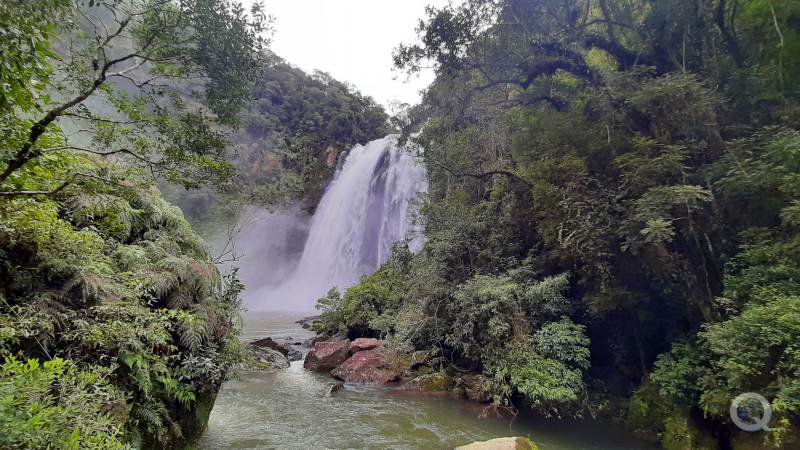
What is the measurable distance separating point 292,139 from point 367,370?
3404 cm

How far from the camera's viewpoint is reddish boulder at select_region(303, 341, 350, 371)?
1151cm

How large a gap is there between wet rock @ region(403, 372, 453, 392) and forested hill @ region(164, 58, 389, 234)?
2715cm

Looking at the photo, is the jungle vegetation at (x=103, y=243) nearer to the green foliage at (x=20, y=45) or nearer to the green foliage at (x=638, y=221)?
the green foliage at (x=20, y=45)

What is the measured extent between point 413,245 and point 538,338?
14825 millimetres

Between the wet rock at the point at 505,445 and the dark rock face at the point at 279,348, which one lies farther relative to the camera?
the dark rock face at the point at 279,348

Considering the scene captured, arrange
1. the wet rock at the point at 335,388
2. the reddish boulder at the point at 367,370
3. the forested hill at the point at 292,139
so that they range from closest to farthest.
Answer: the wet rock at the point at 335,388
the reddish boulder at the point at 367,370
the forested hill at the point at 292,139

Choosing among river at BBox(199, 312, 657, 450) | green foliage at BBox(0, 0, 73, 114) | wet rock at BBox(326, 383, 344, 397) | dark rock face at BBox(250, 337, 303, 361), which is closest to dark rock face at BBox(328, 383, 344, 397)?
wet rock at BBox(326, 383, 344, 397)

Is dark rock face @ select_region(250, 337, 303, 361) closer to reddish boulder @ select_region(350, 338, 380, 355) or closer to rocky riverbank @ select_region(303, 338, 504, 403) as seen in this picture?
rocky riverbank @ select_region(303, 338, 504, 403)

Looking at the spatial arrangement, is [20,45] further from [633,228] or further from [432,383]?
[432,383]

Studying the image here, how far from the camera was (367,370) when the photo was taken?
1045cm

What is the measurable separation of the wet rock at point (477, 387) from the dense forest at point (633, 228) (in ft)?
1.38

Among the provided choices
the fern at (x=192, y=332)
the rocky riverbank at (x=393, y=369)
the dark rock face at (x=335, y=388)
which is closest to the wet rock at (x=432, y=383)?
the rocky riverbank at (x=393, y=369)

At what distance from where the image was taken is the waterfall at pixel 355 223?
26.6 m

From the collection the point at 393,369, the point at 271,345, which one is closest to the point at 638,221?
the point at 393,369
